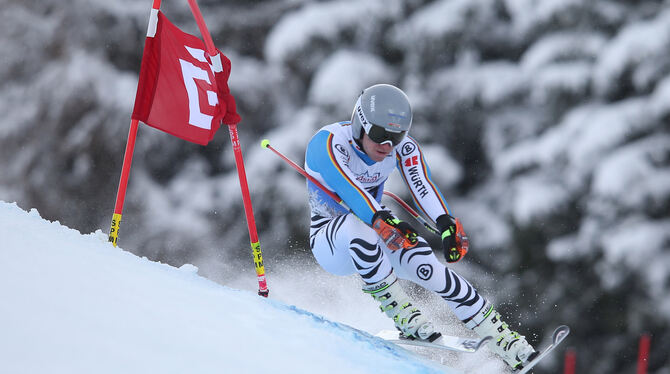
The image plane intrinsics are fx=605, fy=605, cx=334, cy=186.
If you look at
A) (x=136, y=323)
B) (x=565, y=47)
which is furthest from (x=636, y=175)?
(x=136, y=323)

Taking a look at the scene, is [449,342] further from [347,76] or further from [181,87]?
[347,76]

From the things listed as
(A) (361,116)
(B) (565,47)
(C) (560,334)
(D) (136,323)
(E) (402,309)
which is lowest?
(D) (136,323)

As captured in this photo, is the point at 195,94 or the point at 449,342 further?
the point at 195,94

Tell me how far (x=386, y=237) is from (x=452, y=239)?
0.47 metres

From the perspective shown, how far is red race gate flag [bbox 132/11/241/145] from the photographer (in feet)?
14.9

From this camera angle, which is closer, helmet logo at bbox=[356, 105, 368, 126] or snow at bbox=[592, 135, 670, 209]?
helmet logo at bbox=[356, 105, 368, 126]

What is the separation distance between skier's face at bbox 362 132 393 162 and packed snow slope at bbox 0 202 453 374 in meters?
1.07

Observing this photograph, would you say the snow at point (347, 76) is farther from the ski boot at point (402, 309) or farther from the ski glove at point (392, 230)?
the ski glove at point (392, 230)

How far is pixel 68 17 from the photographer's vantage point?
1461 centimetres

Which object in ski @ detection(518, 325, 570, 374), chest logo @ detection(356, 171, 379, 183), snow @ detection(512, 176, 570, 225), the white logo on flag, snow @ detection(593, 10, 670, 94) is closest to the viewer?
ski @ detection(518, 325, 570, 374)

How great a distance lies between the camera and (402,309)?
369 centimetres

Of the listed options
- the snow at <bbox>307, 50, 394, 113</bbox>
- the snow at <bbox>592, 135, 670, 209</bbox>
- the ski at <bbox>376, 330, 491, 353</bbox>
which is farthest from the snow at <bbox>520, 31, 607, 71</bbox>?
the ski at <bbox>376, 330, 491, 353</bbox>

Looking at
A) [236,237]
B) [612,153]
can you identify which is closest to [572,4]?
[612,153]

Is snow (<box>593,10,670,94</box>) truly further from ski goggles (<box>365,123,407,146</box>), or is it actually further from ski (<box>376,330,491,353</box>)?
ski (<box>376,330,491,353</box>)
